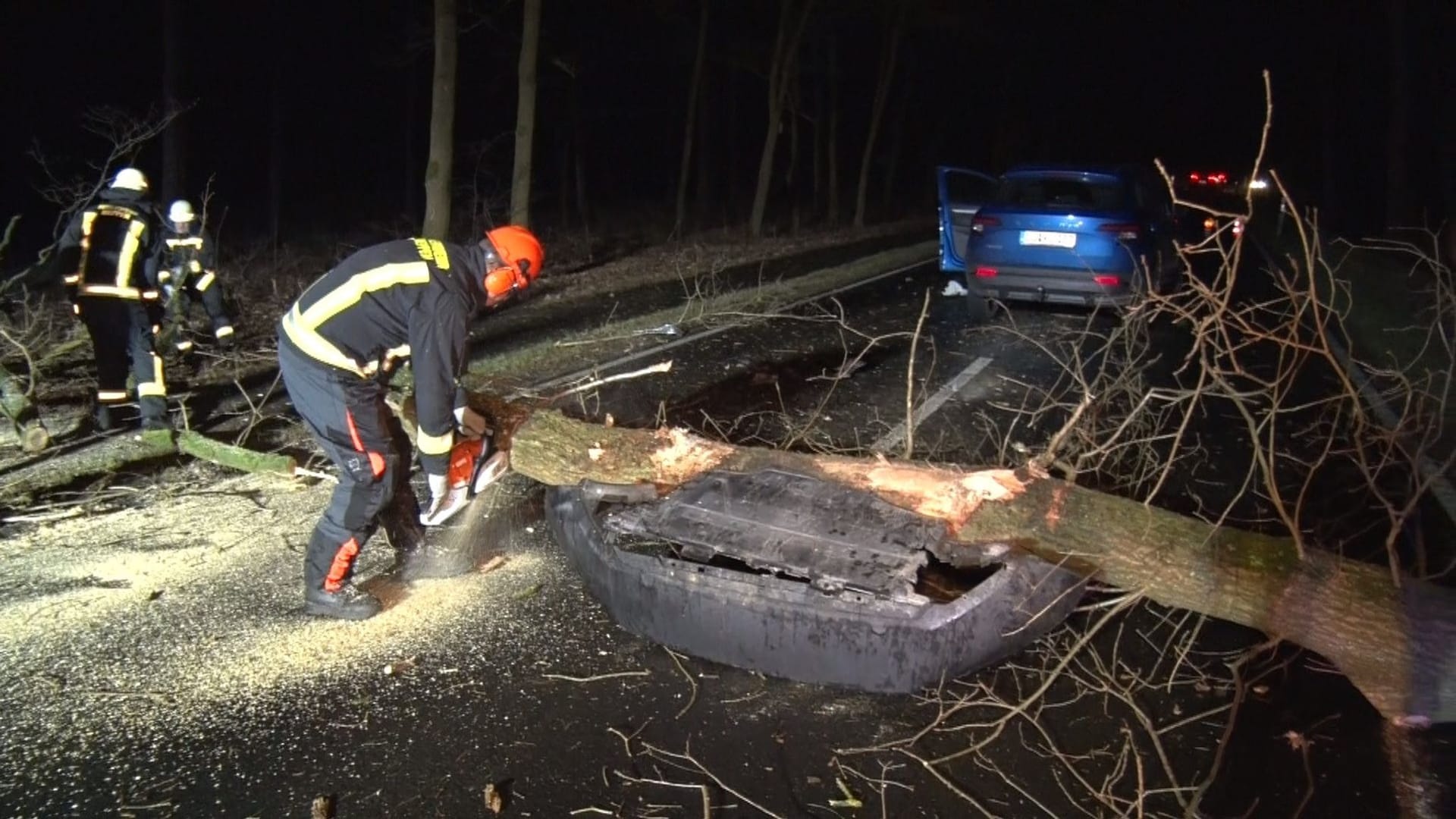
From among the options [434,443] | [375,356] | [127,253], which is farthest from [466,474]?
[127,253]

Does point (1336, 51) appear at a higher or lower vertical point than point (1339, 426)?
higher

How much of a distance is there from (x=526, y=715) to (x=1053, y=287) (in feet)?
24.4

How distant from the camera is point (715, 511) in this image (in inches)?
146

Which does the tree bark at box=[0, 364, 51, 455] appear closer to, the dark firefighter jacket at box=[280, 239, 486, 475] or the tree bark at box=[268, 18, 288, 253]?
the dark firefighter jacket at box=[280, 239, 486, 475]

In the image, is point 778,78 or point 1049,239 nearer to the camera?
point 1049,239

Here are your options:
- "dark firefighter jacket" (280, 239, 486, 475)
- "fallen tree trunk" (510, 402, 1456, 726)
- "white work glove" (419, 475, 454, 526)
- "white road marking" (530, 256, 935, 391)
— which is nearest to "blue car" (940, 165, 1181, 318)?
"white road marking" (530, 256, 935, 391)

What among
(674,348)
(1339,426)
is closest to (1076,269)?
(1339,426)

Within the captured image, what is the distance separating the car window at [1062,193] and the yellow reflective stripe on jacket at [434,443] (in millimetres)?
7114

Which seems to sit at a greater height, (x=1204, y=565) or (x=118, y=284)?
(x=118, y=284)

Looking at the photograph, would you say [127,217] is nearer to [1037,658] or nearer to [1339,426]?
[1037,658]

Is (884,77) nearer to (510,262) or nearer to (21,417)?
(21,417)

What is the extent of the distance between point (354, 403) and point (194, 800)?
4.83ft

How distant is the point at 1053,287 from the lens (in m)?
9.26

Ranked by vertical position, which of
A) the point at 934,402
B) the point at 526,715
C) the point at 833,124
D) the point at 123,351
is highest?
the point at 833,124
